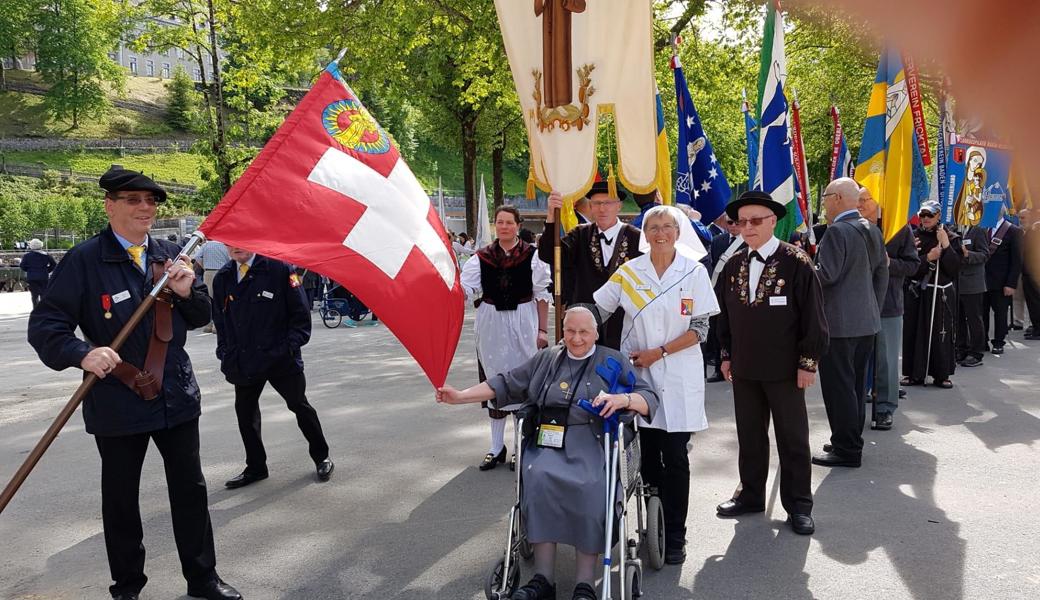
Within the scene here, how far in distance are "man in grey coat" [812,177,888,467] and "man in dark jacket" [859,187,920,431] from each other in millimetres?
993

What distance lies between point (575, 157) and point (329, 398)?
5067 mm

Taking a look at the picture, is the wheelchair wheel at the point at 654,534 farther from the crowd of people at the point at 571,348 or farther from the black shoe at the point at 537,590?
the black shoe at the point at 537,590

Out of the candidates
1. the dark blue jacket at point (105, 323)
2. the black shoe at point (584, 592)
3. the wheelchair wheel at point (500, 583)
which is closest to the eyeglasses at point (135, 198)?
the dark blue jacket at point (105, 323)

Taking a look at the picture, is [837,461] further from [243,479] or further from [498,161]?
[498,161]

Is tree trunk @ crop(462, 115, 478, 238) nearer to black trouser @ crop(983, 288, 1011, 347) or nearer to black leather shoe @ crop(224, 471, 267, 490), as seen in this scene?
black trouser @ crop(983, 288, 1011, 347)

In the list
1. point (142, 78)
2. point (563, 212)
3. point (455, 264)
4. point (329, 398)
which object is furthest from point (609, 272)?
point (142, 78)

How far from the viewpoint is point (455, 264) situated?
177 inches

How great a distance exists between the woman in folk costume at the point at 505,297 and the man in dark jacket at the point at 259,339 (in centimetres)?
131

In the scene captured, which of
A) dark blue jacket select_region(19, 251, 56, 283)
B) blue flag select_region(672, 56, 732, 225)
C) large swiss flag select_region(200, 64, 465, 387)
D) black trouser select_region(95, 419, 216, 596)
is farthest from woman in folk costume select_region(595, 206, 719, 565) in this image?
dark blue jacket select_region(19, 251, 56, 283)

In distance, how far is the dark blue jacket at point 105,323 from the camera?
3.70m

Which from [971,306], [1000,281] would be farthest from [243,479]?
[1000,281]

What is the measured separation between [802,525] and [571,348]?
5.83 feet

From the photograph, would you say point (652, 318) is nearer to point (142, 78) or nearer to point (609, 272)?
point (609, 272)

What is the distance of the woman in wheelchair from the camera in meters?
3.80
